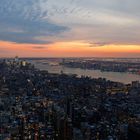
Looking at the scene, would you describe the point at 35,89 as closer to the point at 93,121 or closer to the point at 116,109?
the point at 116,109

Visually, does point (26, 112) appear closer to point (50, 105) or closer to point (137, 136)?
point (50, 105)

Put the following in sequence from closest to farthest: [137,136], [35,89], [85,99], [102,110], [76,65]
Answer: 1. [137,136]
2. [102,110]
3. [85,99]
4. [35,89]
5. [76,65]

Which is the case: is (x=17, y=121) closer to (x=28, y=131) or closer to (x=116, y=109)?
(x=28, y=131)

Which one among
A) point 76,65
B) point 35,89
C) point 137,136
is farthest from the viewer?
point 76,65

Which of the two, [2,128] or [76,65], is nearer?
[2,128]

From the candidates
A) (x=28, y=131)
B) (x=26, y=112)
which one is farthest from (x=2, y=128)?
(x=26, y=112)

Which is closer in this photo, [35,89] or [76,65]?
[35,89]

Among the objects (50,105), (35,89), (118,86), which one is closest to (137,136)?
(50,105)

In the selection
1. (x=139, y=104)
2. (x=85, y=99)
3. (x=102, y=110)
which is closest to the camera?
(x=102, y=110)

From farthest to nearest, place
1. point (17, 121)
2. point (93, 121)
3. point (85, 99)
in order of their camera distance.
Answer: point (85, 99) → point (93, 121) → point (17, 121)
